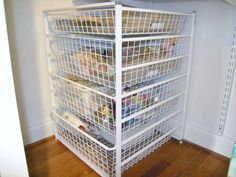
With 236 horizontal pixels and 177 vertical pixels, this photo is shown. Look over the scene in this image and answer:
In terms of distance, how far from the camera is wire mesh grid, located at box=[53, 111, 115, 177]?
44.7 inches

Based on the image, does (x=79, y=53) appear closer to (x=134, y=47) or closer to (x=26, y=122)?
(x=134, y=47)

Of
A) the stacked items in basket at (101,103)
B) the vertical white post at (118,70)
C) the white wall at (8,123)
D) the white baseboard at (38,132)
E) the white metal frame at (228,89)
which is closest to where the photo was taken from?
the white wall at (8,123)

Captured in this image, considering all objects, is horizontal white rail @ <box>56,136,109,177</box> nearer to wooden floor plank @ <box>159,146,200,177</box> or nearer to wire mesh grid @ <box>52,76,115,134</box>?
wire mesh grid @ <box>52,76,115,134</box>

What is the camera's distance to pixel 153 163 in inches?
50.1

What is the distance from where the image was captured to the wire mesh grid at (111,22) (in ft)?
2.89

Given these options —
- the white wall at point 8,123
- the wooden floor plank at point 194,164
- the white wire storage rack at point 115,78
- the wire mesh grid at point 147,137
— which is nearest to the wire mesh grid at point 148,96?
the white wire storage rack at point 115,78

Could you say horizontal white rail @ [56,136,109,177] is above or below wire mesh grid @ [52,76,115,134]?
below

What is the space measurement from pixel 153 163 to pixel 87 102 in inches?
24.1

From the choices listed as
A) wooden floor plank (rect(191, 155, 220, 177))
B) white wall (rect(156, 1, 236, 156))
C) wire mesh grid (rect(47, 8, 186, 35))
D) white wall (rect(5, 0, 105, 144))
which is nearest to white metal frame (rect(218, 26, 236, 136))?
white wall (rect(156, 1, 236, 156))

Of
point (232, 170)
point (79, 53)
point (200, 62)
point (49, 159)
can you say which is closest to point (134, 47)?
point (79, 53)

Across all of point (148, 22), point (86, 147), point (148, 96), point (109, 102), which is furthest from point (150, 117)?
point (148, 22)

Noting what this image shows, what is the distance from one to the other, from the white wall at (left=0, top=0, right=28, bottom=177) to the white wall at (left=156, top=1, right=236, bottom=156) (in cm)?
121

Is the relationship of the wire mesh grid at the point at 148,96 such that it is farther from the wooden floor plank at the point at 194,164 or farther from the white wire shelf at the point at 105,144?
the wooden floor plank at the point at 194,164

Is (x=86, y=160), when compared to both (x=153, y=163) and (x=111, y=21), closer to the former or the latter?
(x=153, y=163)
